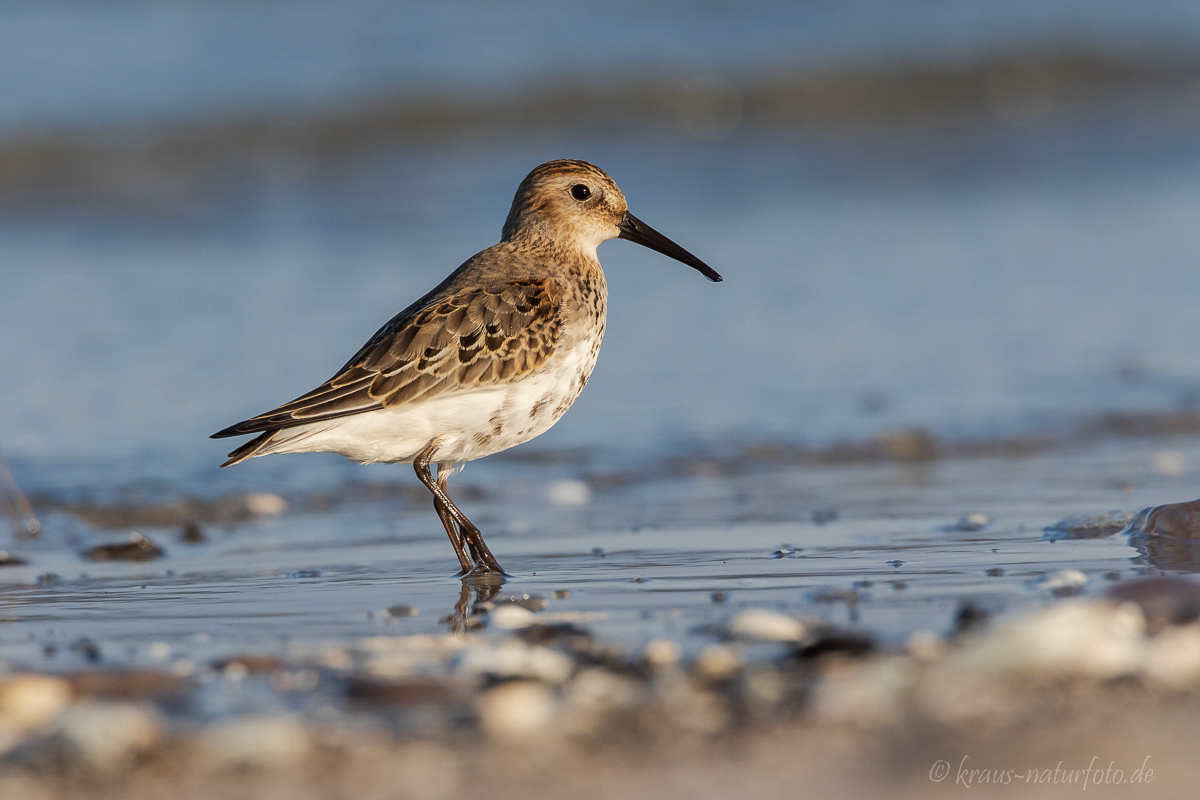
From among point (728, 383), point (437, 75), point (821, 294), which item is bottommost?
point (728, 383)

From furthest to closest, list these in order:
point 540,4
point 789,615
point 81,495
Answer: point 540,4 → point 81,495 → point 789,615

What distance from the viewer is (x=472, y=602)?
14.1 feet

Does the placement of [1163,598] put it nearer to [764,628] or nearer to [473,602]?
[764,628]

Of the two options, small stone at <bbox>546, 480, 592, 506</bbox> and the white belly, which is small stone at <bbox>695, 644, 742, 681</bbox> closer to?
the white belly

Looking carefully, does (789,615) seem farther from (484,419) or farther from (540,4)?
(540,4)

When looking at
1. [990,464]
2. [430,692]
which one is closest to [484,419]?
[430,692]

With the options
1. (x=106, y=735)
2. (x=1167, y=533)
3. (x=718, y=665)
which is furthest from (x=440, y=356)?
(x=1167, y=533)

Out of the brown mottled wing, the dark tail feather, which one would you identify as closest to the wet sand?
the dark tail feather

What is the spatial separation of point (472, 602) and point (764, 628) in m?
1.11

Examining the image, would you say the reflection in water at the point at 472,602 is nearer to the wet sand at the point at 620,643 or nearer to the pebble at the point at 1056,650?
the wet sand at the point at 620,643

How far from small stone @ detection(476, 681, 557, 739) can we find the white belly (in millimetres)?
1749

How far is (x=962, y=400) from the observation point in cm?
720

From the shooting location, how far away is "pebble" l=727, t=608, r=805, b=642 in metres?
3.46

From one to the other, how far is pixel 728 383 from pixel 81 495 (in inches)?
126
